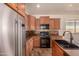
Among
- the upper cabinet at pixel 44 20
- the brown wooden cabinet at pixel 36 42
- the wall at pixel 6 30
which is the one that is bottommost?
the brown wooden cabinet at pixel 36 42

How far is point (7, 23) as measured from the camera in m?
Result: 1.46

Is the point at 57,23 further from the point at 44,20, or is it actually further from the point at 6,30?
the point at 6,30

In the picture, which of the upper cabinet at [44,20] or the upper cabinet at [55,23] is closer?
the upper cabinet at [44,20]

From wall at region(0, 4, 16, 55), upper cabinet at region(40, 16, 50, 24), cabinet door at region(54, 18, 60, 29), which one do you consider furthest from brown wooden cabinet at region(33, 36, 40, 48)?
wall at region(0, 4, 16, 55)

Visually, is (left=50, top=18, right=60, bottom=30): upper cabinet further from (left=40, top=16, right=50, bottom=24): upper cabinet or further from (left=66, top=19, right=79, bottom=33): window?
(left=66, top=19, right=79, bottom=33): window

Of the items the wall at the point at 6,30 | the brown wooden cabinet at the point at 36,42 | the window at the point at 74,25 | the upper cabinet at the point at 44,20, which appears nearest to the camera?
the wall at the point at 6,30

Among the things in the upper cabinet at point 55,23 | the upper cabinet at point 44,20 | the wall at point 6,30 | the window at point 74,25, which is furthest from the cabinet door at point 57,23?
the wall at point 6,30

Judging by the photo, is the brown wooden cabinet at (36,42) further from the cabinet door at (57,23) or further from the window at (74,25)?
the window at (74,25)

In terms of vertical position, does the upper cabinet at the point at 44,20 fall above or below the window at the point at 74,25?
→ above

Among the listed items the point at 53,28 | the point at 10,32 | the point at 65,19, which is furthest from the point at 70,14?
the point at 10,32

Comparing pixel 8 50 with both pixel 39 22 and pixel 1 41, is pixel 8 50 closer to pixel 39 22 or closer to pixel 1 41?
pixel 1 41

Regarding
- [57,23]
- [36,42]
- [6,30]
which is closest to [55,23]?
[57,23]

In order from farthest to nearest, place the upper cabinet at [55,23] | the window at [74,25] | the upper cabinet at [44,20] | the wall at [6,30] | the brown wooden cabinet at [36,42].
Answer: the brown wooden cabinet at [36,42], the upper cabinet at [55,23], the upper cabinet at [44,20], the window at [74,25], the wall at [6,30]

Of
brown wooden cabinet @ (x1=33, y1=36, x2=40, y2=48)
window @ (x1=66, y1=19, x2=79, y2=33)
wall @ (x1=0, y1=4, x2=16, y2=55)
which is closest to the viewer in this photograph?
wall @ (x1=0, y1=4, x2=16, y2=55)
